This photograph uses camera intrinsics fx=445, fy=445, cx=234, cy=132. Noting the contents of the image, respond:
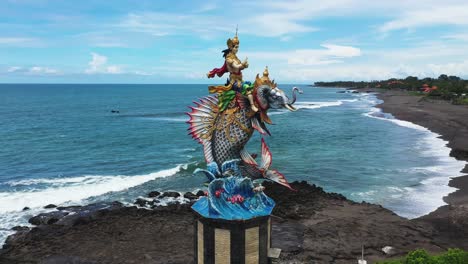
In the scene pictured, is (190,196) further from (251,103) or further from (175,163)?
(251,103)

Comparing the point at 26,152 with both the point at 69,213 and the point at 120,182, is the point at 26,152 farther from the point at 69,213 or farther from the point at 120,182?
the point at 69,213

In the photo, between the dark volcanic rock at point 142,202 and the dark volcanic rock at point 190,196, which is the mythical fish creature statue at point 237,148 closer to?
the dark volcanic rock at point 142,202

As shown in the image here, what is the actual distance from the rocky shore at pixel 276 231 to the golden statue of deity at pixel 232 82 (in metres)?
8.70

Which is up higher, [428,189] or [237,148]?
[237,148]

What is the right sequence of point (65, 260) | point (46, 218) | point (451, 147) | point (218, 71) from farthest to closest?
1. point (451, 147)
2. point (46, 218)
3. point (65, 260)
4. point (218, 71)

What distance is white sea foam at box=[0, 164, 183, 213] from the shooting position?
1160 inches

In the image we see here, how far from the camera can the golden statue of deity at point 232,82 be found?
13.5 m

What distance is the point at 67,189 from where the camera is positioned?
3281cm

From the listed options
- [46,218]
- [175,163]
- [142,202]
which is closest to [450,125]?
[175,163]

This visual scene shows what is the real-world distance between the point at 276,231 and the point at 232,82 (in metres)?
11.4

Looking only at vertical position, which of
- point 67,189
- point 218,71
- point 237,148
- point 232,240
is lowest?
point 67,189

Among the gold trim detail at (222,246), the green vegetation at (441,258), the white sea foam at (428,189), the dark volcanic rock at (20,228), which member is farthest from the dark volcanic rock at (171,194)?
the green vegetation at (441,258)

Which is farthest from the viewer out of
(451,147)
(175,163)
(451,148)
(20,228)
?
(451,147)

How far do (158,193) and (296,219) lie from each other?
10.5 meters
